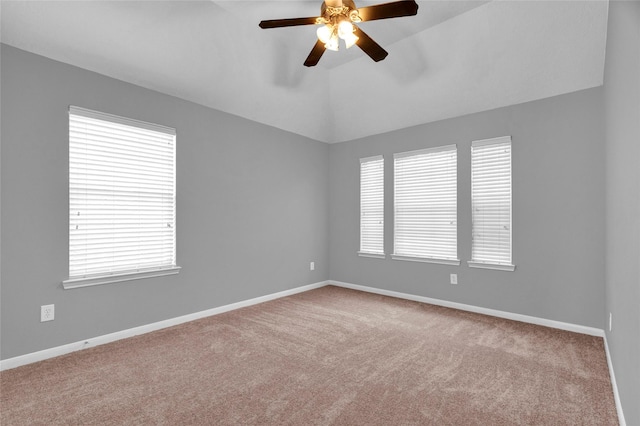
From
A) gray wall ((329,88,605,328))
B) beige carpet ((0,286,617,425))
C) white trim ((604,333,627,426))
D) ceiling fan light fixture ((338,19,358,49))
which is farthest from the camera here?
gray wall ((329,88,605,328))

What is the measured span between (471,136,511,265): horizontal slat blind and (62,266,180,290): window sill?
3.74 m

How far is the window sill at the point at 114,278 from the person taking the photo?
2840mm

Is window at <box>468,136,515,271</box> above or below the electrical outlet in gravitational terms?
above

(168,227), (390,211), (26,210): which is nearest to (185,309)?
(168,227)

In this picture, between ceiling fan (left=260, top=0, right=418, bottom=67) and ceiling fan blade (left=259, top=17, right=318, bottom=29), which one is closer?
ceiling fan (left=260, top=0, right=418, bottom=67)

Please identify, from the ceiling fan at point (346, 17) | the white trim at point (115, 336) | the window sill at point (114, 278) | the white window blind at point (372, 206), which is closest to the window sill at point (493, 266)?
the white window blind at point (372, 206)

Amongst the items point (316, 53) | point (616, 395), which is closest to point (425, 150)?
point (316, 53)

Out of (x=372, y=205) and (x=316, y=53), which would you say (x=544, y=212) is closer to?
(x=372, y=205)

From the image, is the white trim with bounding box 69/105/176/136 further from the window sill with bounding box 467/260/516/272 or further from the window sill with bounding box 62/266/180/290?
the window sill with bounding box 467/260/516/272

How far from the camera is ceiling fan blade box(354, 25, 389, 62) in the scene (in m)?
2.44

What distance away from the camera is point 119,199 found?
317 centimetres

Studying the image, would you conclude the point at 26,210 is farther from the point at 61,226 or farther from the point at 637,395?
the point at 637,395

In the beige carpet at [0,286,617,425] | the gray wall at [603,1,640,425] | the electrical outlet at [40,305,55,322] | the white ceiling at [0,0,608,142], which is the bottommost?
the beige carpet at [0,286,617,425]

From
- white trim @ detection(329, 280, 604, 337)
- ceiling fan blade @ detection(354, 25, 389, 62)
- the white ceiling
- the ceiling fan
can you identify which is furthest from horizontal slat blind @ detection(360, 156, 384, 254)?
the ceiling fan
